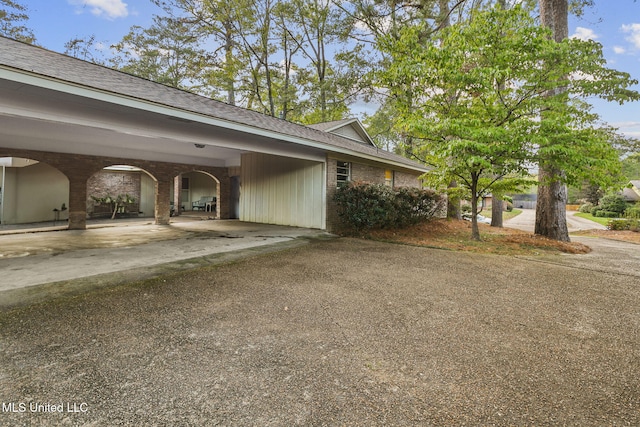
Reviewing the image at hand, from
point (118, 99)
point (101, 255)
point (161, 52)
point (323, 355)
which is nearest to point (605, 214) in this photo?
point (323, 355)

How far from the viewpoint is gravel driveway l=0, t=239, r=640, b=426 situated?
164 cm

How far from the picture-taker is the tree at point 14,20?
1605 cm

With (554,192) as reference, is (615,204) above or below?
above

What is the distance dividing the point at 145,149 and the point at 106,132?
279 centimetres

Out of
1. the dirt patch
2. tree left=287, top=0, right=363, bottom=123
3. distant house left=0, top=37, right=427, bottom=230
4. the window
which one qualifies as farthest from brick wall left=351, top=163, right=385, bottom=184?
tree left=287, top=0, right=363, bottom=123

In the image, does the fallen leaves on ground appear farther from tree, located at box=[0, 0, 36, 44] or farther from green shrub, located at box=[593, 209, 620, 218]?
tree, located at box=[0, 0, 36, 44]

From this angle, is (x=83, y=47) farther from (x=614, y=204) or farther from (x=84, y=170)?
(x=614, y=204)

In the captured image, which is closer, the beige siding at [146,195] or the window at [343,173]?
the window at [343,173]

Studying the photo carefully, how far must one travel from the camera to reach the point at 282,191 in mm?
10578

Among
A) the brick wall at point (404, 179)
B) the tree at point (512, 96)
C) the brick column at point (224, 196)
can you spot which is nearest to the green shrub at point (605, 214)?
the brick wall at point (404, 179)

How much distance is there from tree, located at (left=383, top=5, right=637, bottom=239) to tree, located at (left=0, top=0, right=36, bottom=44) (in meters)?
22.6

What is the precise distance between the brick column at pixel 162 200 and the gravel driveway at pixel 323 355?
26.2 ft

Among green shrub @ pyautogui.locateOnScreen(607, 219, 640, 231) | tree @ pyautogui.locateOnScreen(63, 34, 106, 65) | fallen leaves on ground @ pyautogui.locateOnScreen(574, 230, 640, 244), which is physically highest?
tree @ pyautogui.locateOnScreen(63, 34, 106, 65)

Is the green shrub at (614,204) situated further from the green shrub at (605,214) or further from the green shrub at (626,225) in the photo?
the green shrub at (626,225)
